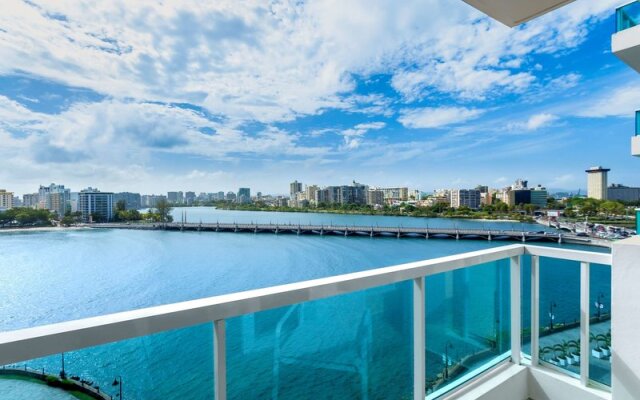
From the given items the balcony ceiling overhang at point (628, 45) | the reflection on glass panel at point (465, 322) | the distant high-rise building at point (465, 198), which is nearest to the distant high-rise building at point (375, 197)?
the distant high-rise building at point (465, 198)

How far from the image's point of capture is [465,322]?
60.1 inches

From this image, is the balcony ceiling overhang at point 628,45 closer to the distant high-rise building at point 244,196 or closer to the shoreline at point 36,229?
the shoreline at point 36,229

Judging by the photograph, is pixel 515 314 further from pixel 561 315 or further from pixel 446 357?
pixel 446 357

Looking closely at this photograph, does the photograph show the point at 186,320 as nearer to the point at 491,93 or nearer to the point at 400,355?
the point at 400,355

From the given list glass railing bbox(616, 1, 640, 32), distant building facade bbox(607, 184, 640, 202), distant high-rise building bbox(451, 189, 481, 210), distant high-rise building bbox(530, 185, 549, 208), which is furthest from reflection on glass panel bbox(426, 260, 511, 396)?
distant high-rise building bbox(451, 189, 481, 210)

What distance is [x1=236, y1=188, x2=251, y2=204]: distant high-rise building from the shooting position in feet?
107

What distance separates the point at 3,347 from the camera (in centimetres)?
49

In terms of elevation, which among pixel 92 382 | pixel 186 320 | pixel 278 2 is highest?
pixel 278 2

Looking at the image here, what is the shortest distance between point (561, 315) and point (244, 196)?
33.6 metres

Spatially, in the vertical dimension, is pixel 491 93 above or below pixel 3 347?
above

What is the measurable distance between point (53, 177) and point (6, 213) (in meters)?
16.3

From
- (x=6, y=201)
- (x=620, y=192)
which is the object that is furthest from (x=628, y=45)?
(x=6, y=201)

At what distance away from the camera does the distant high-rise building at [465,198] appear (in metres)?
26.2

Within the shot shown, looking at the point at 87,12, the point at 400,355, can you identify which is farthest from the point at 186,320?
the point at 87,12
